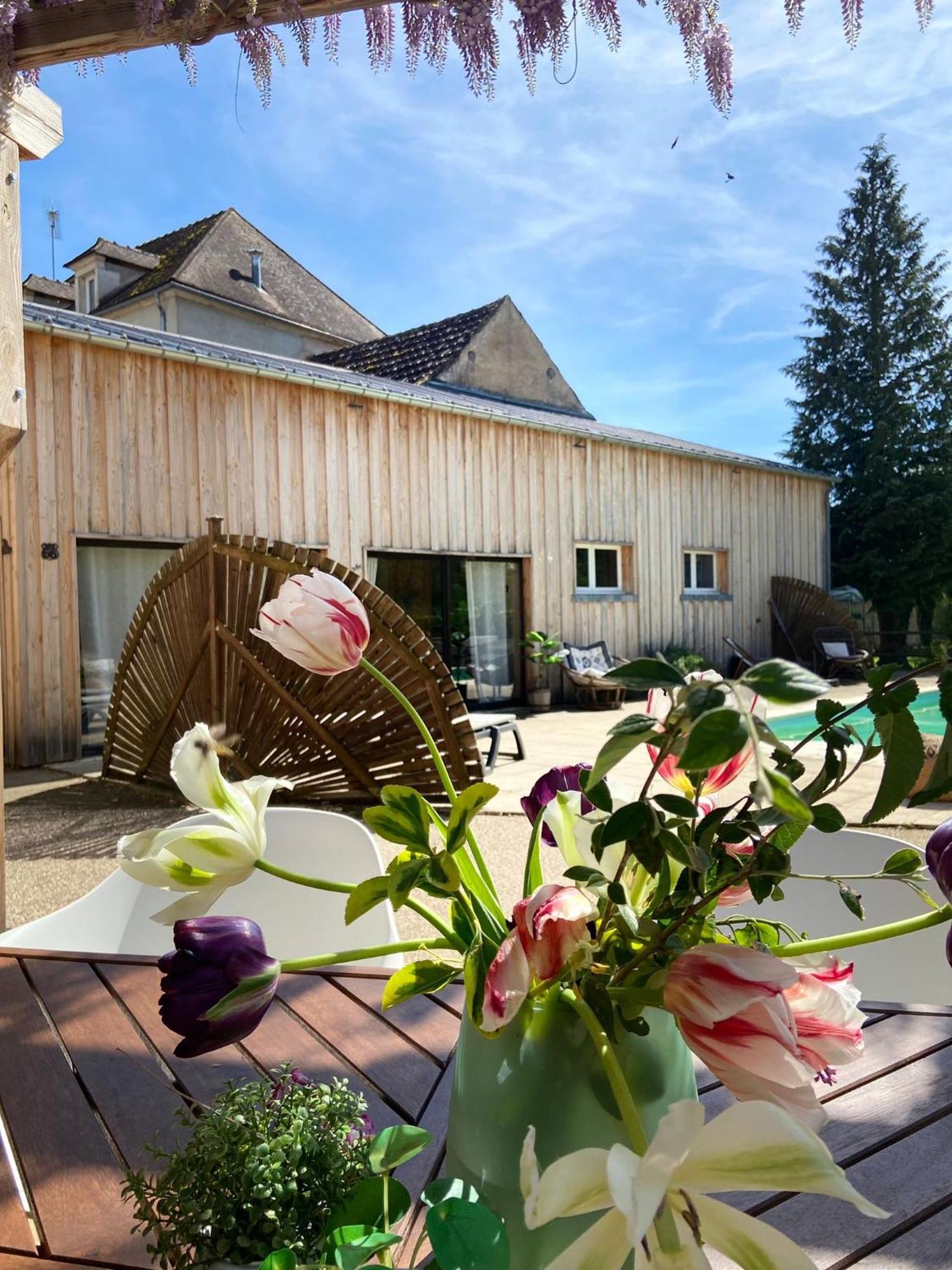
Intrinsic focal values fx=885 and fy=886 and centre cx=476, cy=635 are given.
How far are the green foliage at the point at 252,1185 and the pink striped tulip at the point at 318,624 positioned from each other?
298 millimetres

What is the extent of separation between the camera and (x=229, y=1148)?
55 cm

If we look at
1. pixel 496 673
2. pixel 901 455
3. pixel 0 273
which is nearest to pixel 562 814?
pixel 0 273

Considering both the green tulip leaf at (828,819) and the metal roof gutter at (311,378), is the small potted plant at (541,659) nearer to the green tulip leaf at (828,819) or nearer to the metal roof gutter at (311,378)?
the metal roof gutter at (311,378)

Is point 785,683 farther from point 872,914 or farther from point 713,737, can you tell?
point 872,914

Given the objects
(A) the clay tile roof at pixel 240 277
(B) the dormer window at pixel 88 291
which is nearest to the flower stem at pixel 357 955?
(A) the clay tile roof at pixel 240 277

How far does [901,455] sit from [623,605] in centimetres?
1305

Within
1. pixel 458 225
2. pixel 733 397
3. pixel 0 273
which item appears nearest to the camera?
pixel 0 273

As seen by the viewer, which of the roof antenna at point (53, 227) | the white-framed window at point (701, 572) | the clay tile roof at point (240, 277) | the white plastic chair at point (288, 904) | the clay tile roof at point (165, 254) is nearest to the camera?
the white plastic chair at point (288, 904)

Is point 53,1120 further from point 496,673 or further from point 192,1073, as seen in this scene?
point 496,673

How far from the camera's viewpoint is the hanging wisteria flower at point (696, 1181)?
33 cm

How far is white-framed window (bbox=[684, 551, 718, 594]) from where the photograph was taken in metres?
13.5

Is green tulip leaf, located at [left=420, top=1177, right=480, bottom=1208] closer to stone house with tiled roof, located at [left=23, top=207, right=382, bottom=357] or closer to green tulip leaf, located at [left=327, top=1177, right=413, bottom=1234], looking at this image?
green tulip leaf, located at [left=327, top=1177, right=413, bottom=1234]

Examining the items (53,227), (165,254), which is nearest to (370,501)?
(165,254)

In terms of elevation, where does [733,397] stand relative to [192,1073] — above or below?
above
